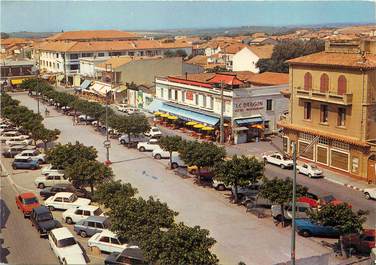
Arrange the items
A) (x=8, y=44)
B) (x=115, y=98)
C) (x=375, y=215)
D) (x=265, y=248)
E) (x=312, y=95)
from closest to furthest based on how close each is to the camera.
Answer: (x=265, y=248) < (x=375, y=215) < (x=312, y=95) < (x=115, y=98) < (x=8, y=44)

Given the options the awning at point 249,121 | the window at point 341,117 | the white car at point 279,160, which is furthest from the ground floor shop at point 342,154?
the awning at point 249,121

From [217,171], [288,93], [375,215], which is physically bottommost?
[375,215]

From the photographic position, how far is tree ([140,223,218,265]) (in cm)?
1443

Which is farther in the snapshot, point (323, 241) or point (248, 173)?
point (248, 173)

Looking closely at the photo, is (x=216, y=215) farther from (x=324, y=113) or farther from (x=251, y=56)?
(x=251, y=56)

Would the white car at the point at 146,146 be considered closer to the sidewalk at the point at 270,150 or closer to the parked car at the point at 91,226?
the sidewalk at the point at 270,150

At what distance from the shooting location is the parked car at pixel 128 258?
16359 millimetres

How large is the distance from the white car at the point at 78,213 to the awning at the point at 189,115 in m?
19.2

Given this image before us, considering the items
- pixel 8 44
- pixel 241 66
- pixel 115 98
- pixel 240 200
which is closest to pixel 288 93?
pixel 240 200

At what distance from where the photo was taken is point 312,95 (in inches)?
1270

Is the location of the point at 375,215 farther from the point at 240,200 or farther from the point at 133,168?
the point at 133,168

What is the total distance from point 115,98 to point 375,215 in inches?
1630

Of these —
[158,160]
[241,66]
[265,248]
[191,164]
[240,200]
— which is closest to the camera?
[265,248]

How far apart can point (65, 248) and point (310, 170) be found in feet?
54.0
